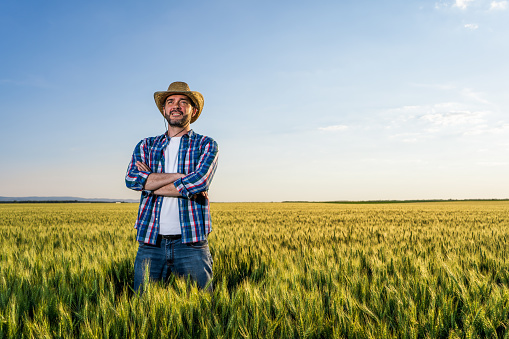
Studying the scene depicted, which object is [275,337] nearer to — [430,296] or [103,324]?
[103,324]

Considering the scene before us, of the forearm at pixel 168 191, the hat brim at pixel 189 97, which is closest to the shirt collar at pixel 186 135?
the hat brim at pixel 189 97

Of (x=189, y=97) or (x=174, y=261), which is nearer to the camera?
(x=174, y=261)

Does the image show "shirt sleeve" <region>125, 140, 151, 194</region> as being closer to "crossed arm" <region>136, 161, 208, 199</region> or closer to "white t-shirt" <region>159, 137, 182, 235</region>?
"crossed arm" <region>136, 161, 208, 199</region>

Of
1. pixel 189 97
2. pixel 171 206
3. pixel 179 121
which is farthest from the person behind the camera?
pixel 189 97

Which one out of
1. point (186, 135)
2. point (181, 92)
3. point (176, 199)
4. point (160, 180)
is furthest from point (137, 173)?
point (181, 92)

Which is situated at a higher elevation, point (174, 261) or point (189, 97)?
point (189, 97)

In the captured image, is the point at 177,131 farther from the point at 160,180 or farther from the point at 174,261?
the point at 174,261

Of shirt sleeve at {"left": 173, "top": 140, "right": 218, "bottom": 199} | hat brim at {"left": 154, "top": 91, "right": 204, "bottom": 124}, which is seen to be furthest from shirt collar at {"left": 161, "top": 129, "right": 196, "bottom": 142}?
hat brim at {"left": 154, "top": 91, "right": 204, "bottom": 124}

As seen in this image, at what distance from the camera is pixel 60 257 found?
149 inches

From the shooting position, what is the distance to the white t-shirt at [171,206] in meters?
2.69

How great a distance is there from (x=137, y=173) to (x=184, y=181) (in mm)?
445

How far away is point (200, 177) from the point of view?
8.88 feet

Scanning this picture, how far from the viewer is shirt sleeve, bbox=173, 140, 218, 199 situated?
105 inches

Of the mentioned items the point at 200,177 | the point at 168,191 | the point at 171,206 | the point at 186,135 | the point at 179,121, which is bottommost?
the point at 171,206
